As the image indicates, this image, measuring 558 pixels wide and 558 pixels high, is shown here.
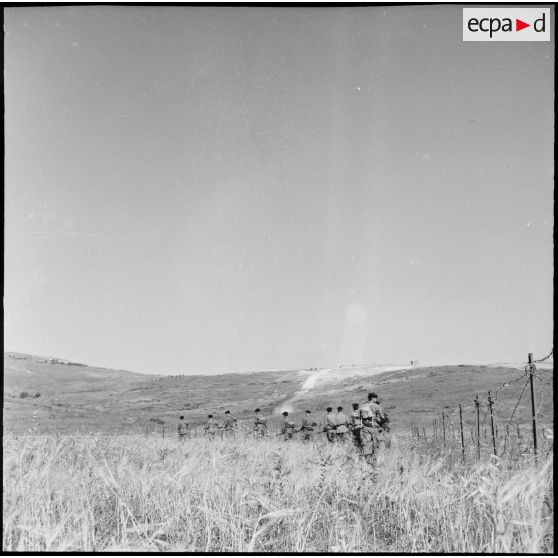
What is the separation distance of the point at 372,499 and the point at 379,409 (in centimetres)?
599

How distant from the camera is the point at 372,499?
5.06 m

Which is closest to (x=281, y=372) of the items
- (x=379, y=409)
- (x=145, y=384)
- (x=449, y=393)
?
(x=145, y=384)

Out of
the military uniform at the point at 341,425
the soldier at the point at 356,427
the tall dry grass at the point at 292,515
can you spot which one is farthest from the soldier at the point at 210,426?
the tall dry grass at the point at 292,515

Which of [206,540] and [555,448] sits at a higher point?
[555,448]

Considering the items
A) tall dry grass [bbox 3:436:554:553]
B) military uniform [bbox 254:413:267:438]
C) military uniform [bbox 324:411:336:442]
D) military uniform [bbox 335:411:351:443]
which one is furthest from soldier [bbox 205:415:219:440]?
tall dry grass [bbox 3:436:554:553]

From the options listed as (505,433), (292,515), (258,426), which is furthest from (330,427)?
(292,515)

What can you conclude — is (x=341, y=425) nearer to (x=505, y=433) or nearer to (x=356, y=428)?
(x=356, y=428)

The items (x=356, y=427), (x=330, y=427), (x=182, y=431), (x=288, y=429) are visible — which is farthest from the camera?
(x=288, y=429)

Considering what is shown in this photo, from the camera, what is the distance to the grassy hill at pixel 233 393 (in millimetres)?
35728

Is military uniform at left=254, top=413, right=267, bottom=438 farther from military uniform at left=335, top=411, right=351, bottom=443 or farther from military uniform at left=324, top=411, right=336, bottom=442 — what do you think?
military uniform at left=335, top=411, right=351, bottom=443

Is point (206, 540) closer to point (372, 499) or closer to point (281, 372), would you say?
point (372, 499)

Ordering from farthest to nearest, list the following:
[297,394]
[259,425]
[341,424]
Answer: [297,394]
[259,425]
[341,424]

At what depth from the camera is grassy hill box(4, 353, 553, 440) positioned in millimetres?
35728

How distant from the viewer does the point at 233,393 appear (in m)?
56.8
